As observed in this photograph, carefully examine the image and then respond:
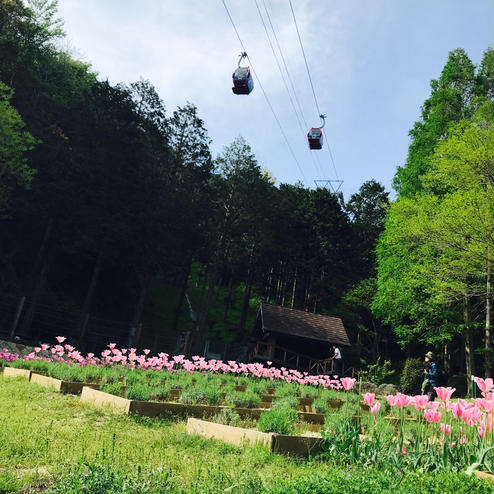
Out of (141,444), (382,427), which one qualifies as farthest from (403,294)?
(141,444)

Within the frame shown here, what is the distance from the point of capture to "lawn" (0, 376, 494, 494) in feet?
10.9

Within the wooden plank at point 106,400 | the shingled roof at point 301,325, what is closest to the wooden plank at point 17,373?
the wooden plank at point 106,400

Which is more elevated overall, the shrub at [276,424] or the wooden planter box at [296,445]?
the shrub at [276,424]

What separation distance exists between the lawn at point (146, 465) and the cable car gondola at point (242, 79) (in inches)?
642

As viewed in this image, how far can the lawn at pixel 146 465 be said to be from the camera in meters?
3.32

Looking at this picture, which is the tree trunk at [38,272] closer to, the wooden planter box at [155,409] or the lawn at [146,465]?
the wooden planter box at [155,409]

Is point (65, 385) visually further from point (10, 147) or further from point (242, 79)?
point (10, 147)

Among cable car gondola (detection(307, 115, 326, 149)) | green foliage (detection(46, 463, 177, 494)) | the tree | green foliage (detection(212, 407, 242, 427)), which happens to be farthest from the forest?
green foliage (detection(46, 463, 177, 494))

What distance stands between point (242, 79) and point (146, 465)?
17821 millimetres

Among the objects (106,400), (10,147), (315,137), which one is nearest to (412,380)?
(315,137)

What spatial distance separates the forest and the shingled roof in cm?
284

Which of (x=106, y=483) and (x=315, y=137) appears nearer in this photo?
(x=106, y=483)

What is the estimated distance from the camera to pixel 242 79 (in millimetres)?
19234

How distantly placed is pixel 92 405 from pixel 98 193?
915 inches
